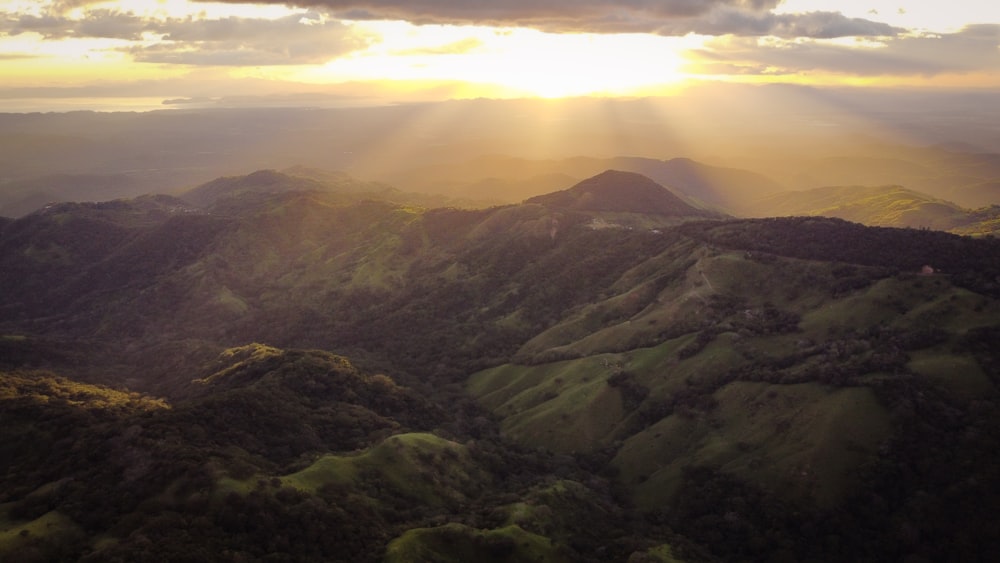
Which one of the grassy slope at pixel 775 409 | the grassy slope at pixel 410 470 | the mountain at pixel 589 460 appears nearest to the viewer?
the mountain at pixel 589 460

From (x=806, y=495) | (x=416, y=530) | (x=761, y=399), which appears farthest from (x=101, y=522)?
(x=761, y=399)

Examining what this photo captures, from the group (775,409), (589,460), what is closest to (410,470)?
(589,460)

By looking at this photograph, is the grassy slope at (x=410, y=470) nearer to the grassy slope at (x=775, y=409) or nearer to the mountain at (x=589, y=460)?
the mountain at (x=589, y=460)

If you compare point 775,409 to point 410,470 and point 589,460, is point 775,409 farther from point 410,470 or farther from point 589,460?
point 410,470

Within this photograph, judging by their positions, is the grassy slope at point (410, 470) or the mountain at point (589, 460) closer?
the mountain at point (589, 460)

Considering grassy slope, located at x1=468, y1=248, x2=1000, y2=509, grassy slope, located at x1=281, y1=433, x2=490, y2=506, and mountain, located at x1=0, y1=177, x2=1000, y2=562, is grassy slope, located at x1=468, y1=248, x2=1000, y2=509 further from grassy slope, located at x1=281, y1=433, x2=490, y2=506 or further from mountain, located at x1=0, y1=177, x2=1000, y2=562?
grassy slope, located at x1=281, y1=433, x2=490, y2=506

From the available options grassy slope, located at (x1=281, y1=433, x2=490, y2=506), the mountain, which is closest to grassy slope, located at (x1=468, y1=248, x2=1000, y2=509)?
the mountain

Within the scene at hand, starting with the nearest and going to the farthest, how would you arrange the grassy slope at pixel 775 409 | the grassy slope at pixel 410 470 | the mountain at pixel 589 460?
the mountain at pixel 589 460 → the grassy slope at pixel 410 470 → the grassy slope at pixel 775 409

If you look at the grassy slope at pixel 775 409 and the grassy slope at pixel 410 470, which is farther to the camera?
the grassy slope at pixel 775 409

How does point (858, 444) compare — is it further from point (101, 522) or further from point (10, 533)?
point (10, 533)

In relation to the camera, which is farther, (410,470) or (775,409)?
(775,409)

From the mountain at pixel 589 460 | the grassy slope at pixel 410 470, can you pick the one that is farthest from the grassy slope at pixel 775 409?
the grassy slope at pixel 410 470
